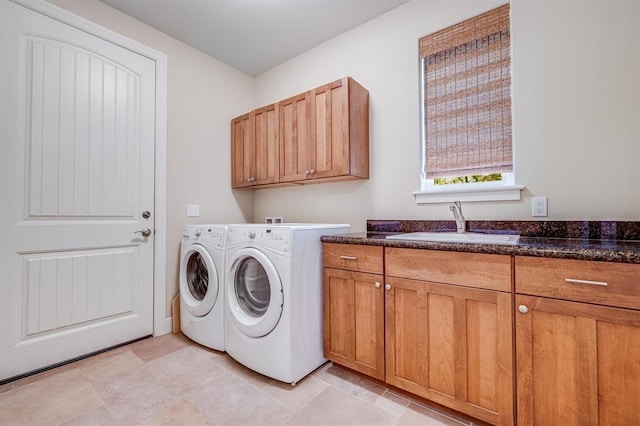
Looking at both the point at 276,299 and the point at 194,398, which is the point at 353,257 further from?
the point at 194,398

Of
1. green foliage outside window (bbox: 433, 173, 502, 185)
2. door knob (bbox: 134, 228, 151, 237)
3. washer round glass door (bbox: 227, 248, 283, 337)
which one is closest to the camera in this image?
washer round glass door (bbox: 227, 248, 283, 337)

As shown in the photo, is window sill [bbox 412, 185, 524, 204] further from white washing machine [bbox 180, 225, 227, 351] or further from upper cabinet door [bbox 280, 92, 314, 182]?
white washing machine [bbox 180, 225, 227, 351]

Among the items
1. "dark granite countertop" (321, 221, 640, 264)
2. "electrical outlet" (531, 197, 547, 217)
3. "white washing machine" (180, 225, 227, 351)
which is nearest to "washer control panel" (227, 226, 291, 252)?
"white washing machine" (180, 225, 227, 351)

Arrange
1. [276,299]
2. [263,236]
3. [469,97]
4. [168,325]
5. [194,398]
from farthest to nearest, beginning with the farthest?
[168,325] < [469,97] < [263,236] < [276,299] < [194,398]

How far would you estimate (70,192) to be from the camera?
1.90 metres

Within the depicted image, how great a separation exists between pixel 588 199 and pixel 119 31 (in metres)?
3.32

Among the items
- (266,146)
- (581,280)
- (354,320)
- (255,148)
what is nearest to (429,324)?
(354,320)

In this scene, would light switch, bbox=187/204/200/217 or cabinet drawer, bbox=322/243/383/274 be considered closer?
cabinet drawer, bbox=322/243/383/274

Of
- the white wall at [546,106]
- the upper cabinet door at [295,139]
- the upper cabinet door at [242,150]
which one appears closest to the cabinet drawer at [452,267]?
the white wall at [546,106]

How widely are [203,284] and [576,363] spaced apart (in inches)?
89.6

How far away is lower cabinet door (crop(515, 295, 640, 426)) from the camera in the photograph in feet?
3.12

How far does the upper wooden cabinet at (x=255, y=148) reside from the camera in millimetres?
2486

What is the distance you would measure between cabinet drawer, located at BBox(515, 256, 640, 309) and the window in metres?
0.72

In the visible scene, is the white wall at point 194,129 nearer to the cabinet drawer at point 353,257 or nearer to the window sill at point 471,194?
the cabinet drawer at point 353,257
